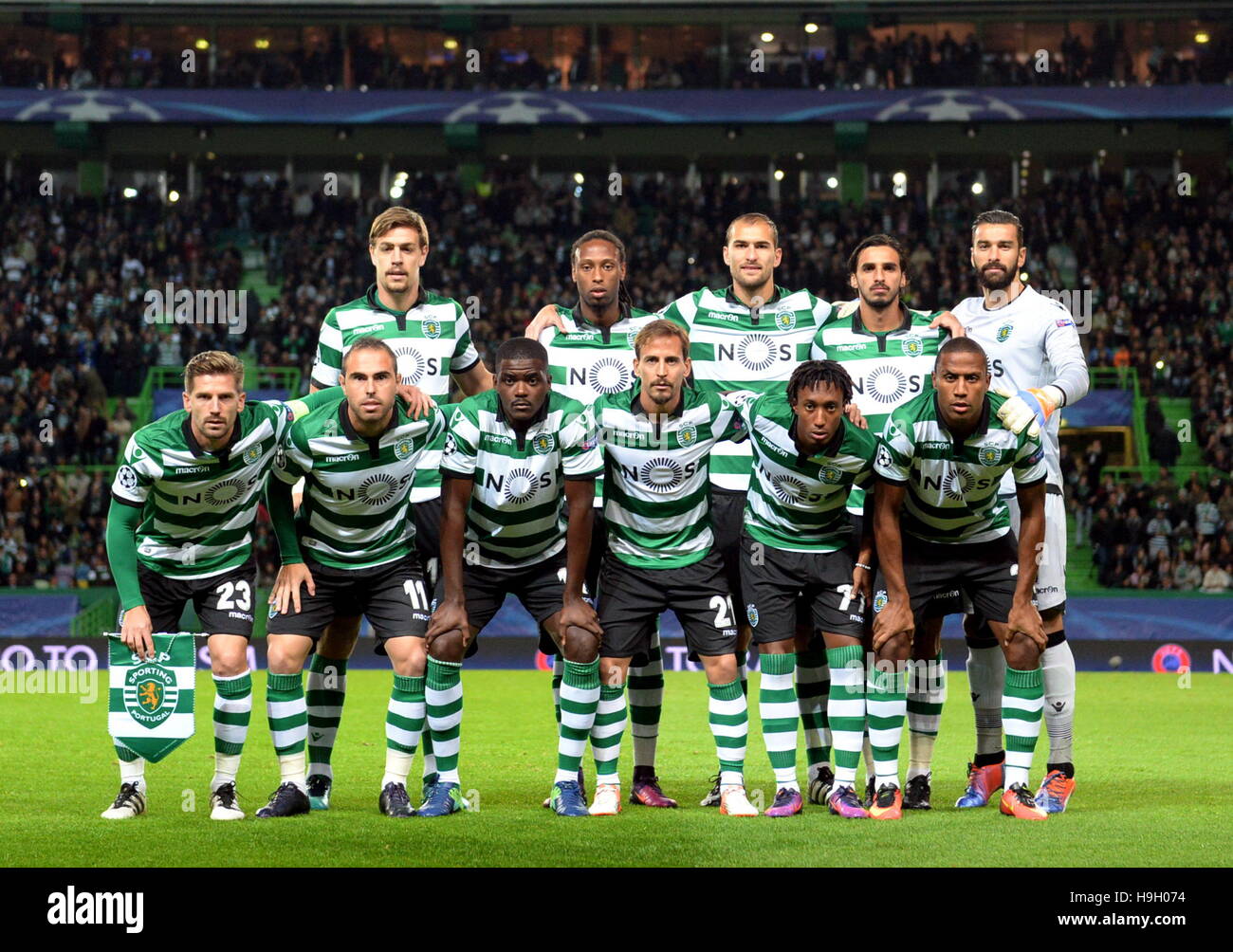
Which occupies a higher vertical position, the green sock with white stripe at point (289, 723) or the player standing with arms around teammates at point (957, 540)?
the player standing with arms around teammates at point (957, 540)

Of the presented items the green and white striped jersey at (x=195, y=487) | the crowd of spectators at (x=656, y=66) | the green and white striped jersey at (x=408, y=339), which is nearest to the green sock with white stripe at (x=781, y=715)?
the green and white striped jersey at (x=408, y=339)

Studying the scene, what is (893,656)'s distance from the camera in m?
6.59

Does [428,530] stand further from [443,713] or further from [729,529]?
[729,529]

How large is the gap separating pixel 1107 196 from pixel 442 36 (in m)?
13.4

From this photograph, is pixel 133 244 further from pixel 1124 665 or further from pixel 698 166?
pixel 1124 665

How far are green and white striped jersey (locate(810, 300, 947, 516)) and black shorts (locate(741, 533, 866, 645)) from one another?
0.49 meters

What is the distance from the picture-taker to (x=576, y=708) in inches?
264

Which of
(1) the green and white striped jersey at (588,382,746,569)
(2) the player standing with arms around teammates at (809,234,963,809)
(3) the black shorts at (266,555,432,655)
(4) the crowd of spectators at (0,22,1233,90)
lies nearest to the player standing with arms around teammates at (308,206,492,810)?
(3) the black shorts at (266,555,432,655)

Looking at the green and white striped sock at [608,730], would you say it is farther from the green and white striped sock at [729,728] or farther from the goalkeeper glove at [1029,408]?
the goalkeeper glove at [1029,408]

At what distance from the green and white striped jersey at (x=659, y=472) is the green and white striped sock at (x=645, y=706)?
2.05ft

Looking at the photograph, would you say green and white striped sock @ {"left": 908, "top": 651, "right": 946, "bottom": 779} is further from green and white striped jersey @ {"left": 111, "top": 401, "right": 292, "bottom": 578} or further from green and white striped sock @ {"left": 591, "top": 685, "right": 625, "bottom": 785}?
green and white striped jersey @ {"left": 111, "top": 401, "right": 292, "bottom": 578}

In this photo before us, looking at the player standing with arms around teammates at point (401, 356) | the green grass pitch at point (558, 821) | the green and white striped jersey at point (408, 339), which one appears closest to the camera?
the green grass pitch at point (558, 821)

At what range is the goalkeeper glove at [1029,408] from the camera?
6523 mm

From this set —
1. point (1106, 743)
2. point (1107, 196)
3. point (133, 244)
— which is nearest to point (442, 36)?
point (133, 244)
